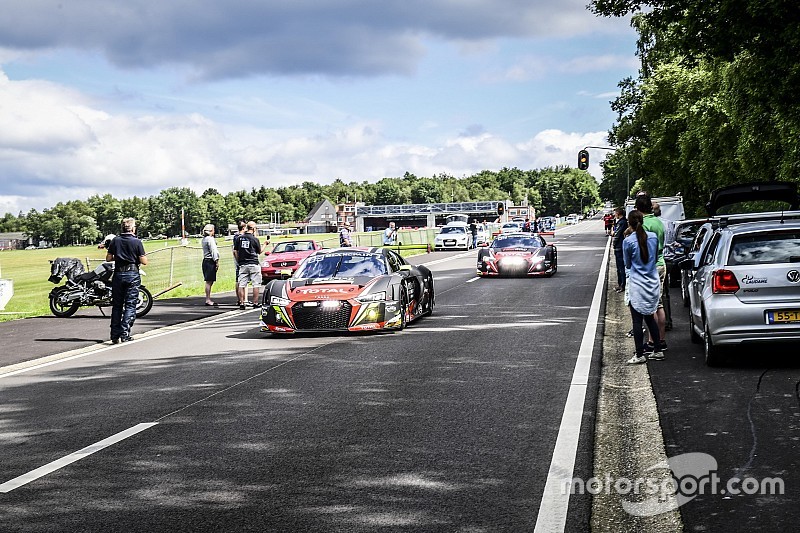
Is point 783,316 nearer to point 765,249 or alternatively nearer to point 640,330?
point 765,249

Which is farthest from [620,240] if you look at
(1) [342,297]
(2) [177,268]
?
(2) [177,268]

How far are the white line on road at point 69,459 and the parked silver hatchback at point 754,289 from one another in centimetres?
573

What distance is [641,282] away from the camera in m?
10.2

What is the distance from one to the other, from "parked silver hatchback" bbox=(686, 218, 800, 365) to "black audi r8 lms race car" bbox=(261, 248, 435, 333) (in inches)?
201

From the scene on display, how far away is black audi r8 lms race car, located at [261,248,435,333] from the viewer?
1328 centimetres

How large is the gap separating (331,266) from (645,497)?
32.4 feet

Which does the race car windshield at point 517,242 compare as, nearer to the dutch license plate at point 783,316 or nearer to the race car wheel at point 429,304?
the race car wheel at point 429,304

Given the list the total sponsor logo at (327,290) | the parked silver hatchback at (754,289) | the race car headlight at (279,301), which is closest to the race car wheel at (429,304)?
the total sponsor logo at (327,290)

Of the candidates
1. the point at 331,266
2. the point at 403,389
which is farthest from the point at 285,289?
the point at 403,389

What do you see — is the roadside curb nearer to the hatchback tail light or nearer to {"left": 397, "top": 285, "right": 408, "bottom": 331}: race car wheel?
the hatchback tail light

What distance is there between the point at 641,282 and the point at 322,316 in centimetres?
494

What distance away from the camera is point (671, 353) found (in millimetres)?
10711

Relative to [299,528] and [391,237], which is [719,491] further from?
[391,237]

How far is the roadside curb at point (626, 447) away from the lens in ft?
15.6
